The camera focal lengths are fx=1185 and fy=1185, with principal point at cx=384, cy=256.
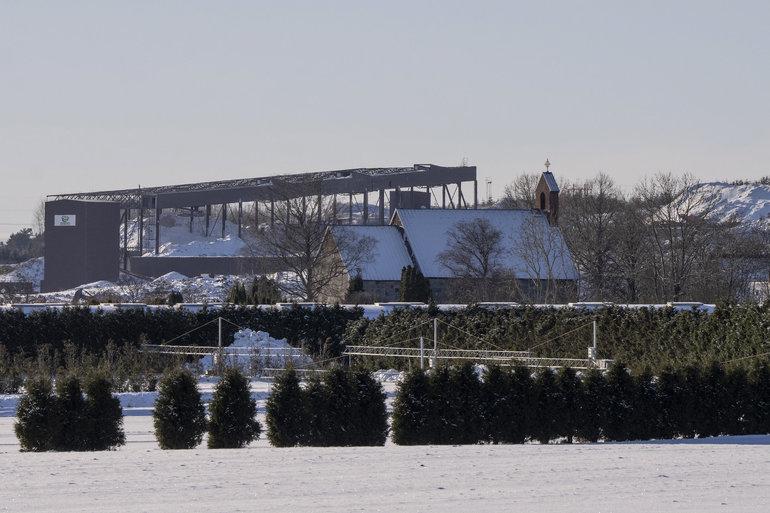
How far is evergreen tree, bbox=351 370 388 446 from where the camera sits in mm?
17625

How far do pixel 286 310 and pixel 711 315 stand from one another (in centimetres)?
1420

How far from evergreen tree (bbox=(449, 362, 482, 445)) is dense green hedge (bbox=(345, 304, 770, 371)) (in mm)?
6471

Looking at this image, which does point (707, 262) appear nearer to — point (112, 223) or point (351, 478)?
point (112, 223)

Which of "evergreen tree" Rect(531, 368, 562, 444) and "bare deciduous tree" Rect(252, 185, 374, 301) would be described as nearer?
"evergreen tree" Rect(531, 368, 562, 444)

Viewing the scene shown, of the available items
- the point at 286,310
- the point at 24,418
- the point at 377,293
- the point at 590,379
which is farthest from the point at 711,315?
the point at 377,293

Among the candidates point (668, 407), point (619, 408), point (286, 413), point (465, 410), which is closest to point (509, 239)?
point (668, 407)

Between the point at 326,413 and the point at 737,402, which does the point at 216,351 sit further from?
the point at 737,402

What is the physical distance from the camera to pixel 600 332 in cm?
3080

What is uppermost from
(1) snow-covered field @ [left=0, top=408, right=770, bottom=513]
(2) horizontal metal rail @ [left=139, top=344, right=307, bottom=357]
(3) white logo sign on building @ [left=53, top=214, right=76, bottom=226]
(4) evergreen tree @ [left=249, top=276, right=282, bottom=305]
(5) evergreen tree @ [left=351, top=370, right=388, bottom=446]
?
(3) white logo sign on building @ [left=53, top=214, right=76, bottom=226]

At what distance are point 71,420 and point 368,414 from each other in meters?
4.29

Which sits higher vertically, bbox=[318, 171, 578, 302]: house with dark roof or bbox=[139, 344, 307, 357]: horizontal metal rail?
bbox=[318, 171, 578, 302]: house with dark roof

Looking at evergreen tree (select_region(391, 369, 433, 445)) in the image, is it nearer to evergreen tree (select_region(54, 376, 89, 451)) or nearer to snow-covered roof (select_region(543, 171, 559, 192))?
evergreen tree (select_region(54, 376, 89, 451))

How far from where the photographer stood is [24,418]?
16.6 metres

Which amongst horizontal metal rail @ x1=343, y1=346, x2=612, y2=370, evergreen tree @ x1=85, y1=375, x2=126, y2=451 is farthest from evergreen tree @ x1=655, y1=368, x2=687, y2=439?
evergreen tree @ x1=85, y1=375, x2=126, y2=451
